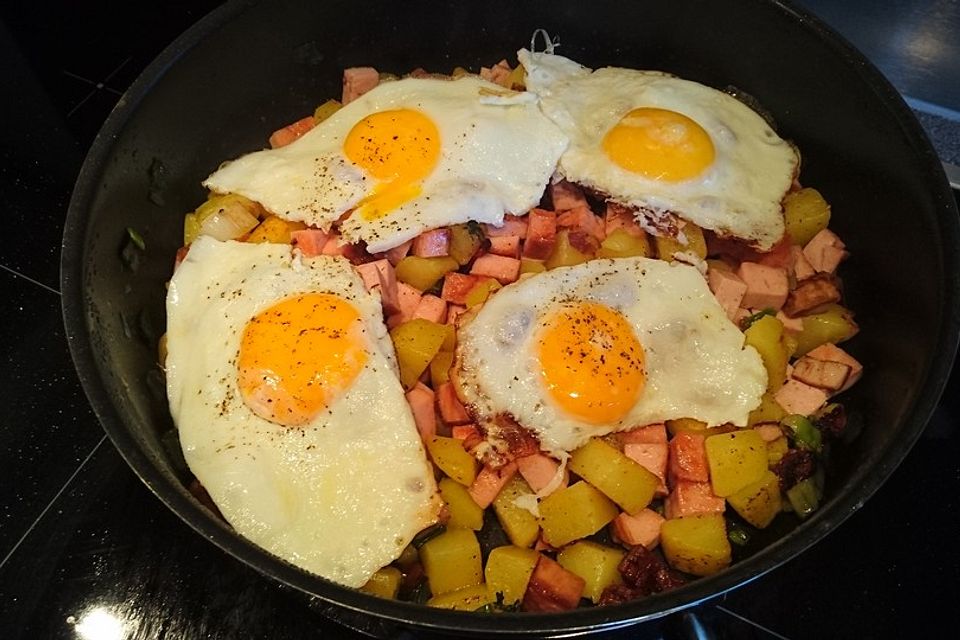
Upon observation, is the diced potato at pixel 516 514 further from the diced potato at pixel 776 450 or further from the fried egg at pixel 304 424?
the diced potato at pixel 776 450

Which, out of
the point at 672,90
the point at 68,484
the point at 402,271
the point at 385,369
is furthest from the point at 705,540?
the point at 68,484

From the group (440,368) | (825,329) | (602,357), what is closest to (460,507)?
(440,368)

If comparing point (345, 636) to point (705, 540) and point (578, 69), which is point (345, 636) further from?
point (578, 69)

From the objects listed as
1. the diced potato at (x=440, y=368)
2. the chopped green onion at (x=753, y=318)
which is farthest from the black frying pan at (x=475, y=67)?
the diced potato at (x=440, y=368)

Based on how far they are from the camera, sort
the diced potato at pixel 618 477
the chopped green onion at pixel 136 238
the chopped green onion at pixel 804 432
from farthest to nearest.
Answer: the chopped green onion at pixel 136 238 < the chopped green onion at pixel 804 432 < the diced potato at pixel 618 477

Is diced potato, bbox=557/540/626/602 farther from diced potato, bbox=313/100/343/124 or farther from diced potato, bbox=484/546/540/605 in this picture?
diced potato, bbox=313/100/343/124

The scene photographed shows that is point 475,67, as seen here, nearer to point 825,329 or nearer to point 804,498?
point 825,329
